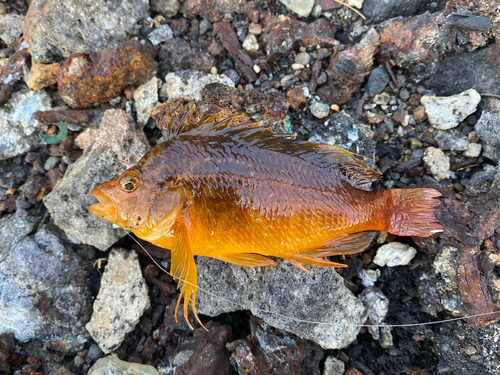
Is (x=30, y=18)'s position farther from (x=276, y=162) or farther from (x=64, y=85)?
(x=276, y=162)

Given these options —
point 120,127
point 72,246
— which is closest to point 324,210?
point 120,127

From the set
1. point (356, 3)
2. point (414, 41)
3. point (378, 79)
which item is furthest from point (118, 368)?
point (356, 3)

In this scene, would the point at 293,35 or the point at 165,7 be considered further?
the point at 165,7

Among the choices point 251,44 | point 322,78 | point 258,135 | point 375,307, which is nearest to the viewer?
point 258,135

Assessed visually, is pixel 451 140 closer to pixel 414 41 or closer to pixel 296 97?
pixel 414 41

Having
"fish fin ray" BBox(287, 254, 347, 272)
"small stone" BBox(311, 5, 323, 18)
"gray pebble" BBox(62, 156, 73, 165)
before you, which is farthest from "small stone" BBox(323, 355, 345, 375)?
"small stone" BBox(311, 5, 323, 18)

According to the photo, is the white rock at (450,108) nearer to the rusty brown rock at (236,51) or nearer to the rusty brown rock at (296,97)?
the rusty brown rock at (296,97)

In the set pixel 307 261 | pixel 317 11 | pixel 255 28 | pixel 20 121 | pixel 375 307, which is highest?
pixel 317 11
